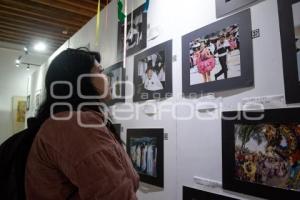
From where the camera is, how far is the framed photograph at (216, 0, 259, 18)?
3.69 feet

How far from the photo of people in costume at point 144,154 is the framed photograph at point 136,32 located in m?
0.61

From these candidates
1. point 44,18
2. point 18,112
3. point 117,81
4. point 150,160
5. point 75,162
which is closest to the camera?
point 75,162

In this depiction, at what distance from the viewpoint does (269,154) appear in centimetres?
97

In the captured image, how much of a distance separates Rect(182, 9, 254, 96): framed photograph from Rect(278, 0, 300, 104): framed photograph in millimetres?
140

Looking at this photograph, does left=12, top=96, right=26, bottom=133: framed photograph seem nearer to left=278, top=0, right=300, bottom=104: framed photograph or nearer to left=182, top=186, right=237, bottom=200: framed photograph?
left=182, top=186, right=237, bottom=200: framed photograph

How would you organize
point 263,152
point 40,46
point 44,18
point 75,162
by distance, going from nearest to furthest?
point 75,162, point 263,152, point 44,18, point 40,46

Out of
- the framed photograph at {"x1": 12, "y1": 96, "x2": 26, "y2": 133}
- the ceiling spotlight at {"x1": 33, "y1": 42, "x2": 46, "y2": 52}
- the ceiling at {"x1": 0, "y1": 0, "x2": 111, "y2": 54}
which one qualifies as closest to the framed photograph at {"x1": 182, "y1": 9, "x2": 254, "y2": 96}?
the ceiling at {"x1": 0, "y1": 0, "x2": 111, "y2": 54}

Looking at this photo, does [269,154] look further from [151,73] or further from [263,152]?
[151,73]

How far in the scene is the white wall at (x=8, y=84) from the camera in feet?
17.2

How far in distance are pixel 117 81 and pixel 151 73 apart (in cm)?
46

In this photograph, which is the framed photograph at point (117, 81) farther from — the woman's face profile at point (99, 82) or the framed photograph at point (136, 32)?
the woman's face profile at point (99, 82)

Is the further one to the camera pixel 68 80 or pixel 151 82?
pixel 151 82

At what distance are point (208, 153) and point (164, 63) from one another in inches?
23.0

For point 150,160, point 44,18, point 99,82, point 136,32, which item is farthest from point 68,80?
point 44,18
